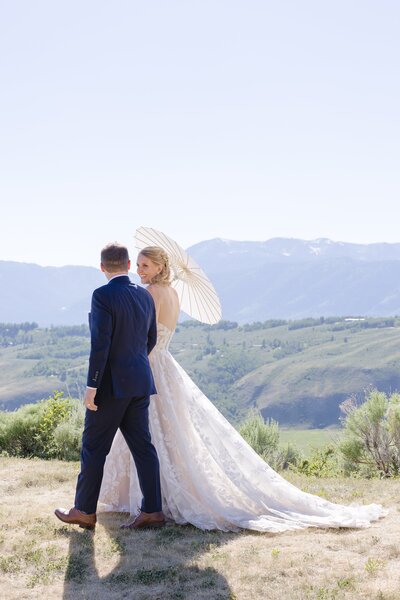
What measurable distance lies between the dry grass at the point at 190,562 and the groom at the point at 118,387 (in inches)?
12.3

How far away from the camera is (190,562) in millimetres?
4836

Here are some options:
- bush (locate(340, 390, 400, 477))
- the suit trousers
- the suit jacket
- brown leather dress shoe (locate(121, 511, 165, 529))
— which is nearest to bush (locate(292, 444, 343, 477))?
bush (locate(340, 390, 400, 477))

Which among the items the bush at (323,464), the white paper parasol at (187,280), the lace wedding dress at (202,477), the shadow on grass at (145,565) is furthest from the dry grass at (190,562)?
the bush at (323,464)

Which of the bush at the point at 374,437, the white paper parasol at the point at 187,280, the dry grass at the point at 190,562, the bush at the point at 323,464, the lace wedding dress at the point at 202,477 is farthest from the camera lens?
the bush at the point at 323,464

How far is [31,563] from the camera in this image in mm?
4832

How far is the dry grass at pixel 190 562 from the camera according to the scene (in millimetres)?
4230

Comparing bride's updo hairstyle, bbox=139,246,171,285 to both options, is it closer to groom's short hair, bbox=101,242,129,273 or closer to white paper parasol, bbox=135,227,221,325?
white paper parasol, bbox=135,227,221,325


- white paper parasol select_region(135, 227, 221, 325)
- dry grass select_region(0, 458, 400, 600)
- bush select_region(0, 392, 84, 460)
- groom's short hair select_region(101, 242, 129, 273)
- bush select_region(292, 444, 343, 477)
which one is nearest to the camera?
dry grass select_region(0, 458, 400, 600)

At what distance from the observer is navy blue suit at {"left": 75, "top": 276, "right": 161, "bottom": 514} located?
17.1 ft

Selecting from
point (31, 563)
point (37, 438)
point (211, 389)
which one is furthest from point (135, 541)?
point (211, 389)

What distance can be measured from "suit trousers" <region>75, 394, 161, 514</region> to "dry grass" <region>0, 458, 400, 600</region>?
0.29m

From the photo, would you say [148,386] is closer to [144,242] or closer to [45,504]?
[144,242]

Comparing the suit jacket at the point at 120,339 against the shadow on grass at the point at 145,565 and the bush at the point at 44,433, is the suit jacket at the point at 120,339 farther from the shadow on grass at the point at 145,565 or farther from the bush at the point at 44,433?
the bush at the point at 44,433

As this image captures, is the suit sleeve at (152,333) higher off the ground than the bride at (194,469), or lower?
higher
